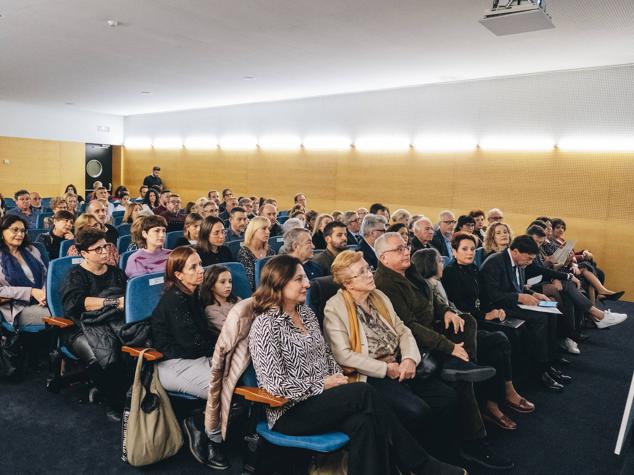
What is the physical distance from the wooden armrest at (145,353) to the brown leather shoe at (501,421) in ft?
7.62

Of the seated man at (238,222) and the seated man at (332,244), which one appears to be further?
the seated man at (238,222)

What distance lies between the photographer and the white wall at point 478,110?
321 inches

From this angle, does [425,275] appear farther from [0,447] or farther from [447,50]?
[447,50]

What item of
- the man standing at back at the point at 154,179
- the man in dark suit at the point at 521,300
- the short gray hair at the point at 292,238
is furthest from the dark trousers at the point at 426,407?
the man standing at back at the point at 154,179

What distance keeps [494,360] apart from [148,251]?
9.74ft

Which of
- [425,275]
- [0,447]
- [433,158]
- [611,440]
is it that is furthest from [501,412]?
[433,158]

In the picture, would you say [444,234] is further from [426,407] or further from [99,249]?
[99,249]

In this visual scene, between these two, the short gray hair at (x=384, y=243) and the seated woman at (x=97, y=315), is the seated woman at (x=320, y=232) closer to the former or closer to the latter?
the short gray hair at (x=384, y=243)

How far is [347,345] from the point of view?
2.85 metres

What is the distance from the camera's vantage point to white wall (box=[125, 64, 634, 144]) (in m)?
8.16

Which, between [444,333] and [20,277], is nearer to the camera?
[444,333]

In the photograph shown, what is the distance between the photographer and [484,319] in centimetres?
413

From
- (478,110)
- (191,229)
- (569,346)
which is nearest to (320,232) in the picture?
(191,229)

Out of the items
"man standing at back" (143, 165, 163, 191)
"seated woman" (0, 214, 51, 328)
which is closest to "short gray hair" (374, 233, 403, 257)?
"seated woman" (0, 214, 51, 328)
